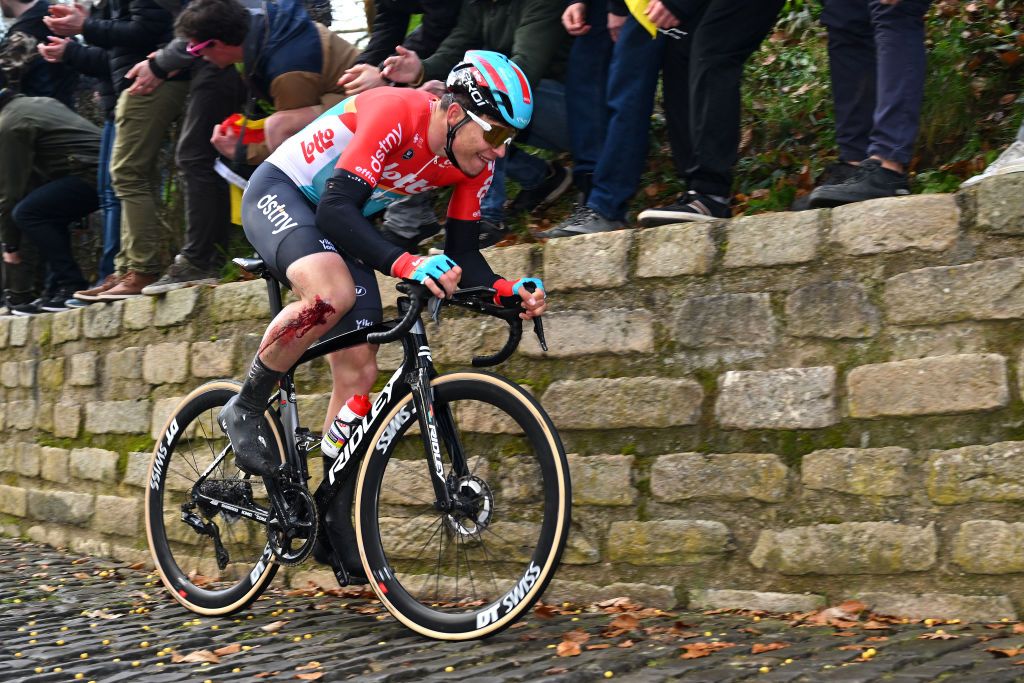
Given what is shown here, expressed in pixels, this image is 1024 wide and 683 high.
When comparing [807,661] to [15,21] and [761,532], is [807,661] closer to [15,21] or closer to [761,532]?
[761,532]

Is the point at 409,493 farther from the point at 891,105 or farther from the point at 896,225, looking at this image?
the point at 891,105

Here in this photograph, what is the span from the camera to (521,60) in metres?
5.93

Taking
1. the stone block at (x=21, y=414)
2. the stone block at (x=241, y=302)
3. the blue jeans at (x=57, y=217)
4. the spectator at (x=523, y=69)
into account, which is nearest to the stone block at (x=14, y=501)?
the stone block at (x=21, y=414)

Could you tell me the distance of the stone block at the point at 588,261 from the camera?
16.4 ft

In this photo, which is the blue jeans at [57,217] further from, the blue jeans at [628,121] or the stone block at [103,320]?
the blue jeans at [628,121]

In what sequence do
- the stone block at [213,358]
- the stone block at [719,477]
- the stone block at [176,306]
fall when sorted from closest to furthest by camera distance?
the stone block at [719,477] < the stone block at [213,358] < the stone block at [176,306]

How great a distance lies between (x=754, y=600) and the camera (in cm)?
451

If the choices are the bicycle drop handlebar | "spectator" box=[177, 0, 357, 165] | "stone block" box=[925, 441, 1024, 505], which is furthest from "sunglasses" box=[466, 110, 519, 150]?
"spectator" box=[177, 0, 357, 165]

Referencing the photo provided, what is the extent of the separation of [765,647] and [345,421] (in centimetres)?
177

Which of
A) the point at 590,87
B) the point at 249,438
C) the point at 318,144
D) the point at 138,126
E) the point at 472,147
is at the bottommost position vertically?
the point at 249,438

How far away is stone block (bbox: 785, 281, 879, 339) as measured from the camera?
4.41 m

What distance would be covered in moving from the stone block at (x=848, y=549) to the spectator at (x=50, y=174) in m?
6.09

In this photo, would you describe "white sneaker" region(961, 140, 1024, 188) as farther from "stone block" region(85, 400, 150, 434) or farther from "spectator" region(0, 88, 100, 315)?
"spectator" region(0, 88, 100, 315)

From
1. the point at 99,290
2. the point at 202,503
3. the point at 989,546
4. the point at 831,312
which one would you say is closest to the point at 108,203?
the point at 99,290
